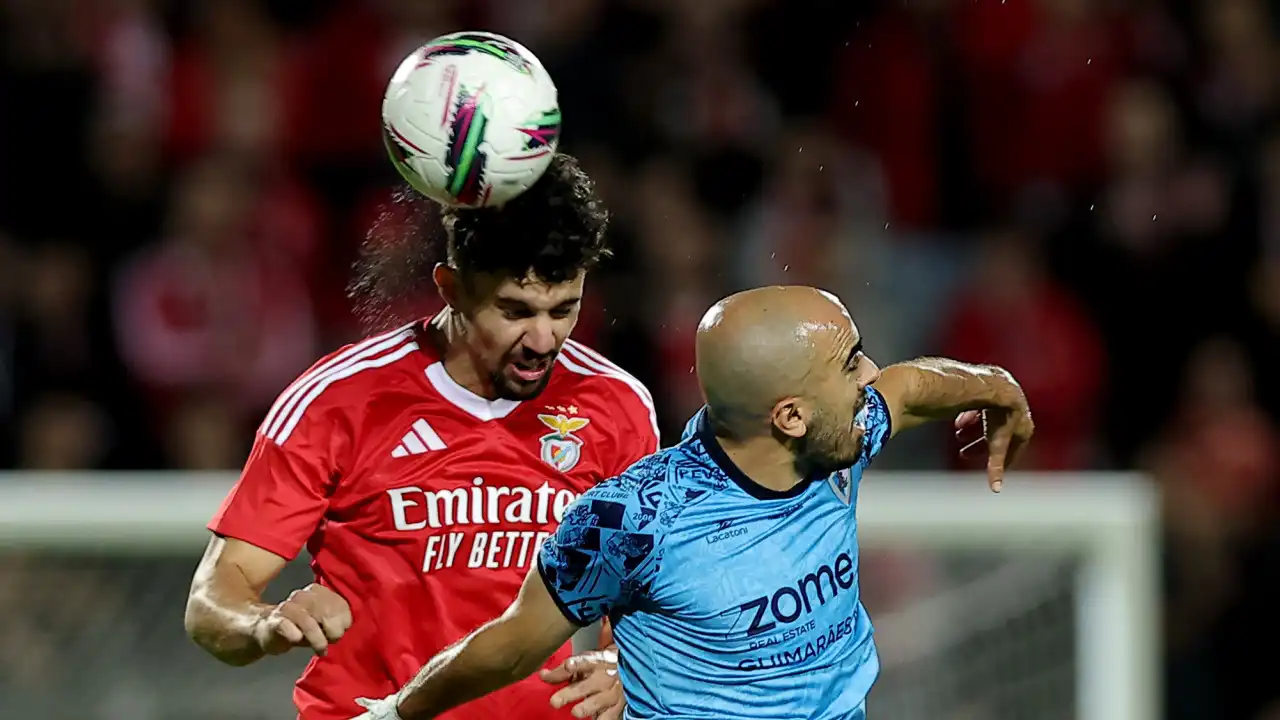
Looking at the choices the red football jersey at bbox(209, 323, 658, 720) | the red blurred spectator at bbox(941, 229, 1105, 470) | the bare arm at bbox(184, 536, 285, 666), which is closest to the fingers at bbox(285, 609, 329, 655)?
the bare arm at bbox(184, 536, 285, 666)

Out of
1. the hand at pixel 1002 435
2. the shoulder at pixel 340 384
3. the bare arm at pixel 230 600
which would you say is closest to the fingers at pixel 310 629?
the bare arm at pixel 230 600

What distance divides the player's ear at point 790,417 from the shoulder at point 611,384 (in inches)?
31.1

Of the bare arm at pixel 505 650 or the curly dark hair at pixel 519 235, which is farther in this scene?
the curly dark hair at pixel 519 235

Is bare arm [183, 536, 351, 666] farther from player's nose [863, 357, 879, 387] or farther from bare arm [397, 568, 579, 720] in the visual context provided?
player's nose [863, 357, 879, 387]

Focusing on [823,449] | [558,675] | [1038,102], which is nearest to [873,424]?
Answer: [823,449]

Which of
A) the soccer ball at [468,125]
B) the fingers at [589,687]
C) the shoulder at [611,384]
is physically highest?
the soccer ball at [468,125]

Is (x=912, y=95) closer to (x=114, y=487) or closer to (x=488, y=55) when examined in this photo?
(x=114, y=487)

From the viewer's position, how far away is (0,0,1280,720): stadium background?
7.59m

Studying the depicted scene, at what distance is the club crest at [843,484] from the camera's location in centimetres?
349

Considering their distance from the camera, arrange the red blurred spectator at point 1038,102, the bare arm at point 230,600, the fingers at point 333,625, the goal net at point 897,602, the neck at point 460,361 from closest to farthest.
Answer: the fingers at point 333,625 → the bare arm at point 230,600 → the neck at point 460,361 → the goal net at point 897,602 → the red blurred spectator at point 1038,102

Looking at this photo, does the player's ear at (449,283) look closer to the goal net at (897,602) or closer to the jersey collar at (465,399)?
the jersey collar at (465,399)

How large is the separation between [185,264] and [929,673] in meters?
3.58

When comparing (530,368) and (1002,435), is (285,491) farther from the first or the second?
(1002,435)

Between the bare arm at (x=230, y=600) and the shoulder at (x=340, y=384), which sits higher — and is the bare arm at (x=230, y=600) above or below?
below
